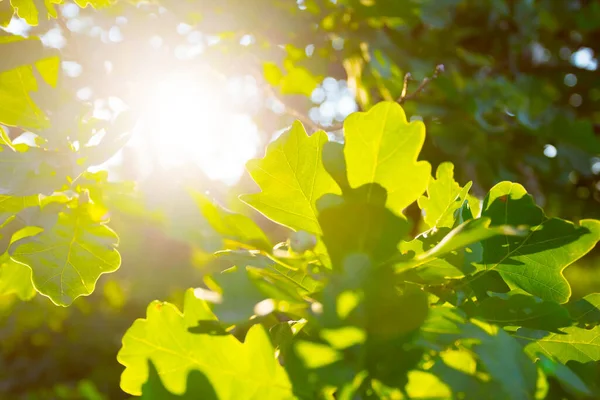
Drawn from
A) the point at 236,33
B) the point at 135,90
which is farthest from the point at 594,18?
the point at 135,90

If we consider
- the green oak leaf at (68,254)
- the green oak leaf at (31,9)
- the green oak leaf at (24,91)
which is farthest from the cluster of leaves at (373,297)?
the green oak leaf at (31,9)

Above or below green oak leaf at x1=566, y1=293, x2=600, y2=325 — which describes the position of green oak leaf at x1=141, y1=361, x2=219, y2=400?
below

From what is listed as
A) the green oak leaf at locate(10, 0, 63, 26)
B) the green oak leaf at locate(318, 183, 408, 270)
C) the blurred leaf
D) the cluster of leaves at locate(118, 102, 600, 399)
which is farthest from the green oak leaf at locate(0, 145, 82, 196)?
the blurred leaf

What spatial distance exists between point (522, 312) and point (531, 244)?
11cm

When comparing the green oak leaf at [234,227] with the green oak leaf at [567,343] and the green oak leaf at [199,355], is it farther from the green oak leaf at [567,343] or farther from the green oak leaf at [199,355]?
the green oak leaf at [567,343]

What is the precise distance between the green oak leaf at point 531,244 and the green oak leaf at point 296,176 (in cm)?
24

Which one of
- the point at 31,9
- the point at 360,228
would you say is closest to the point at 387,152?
the point at 360,228

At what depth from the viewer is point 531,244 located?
2.31 feet

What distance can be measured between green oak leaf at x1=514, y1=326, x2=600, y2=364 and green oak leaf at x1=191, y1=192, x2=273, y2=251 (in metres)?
0.38

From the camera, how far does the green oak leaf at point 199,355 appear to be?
2.02ft

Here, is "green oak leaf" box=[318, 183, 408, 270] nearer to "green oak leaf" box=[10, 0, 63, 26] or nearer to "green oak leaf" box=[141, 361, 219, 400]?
"green oak leaf" box=[141, 361, 219, 400]

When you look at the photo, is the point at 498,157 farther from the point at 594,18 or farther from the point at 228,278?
the point at 228,278

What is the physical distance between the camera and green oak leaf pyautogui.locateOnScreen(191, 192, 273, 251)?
2.09 feet

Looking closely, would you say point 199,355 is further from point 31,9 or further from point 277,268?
point 31,9
